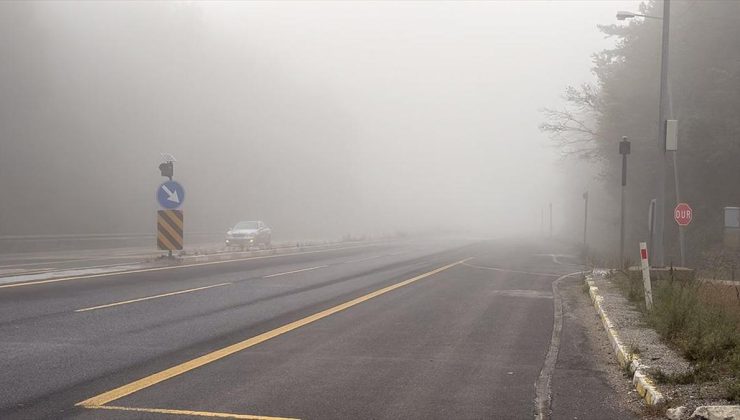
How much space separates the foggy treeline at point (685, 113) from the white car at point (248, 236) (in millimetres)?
16522

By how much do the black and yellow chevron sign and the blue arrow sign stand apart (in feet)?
0.88

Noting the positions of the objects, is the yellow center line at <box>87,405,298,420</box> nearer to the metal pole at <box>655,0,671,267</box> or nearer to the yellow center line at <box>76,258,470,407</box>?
the yellow center line at <box>76,258,470,407</box>

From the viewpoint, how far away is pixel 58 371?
6.70 metres

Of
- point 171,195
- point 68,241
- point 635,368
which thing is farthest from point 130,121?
point 635,368

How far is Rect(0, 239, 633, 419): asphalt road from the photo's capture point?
573 cm

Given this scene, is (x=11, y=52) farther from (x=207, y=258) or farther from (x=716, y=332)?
(x=716, y=332)

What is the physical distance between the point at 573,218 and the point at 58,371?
8874 cm

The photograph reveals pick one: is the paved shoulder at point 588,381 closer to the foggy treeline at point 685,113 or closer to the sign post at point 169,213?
the sign post at point 169,213

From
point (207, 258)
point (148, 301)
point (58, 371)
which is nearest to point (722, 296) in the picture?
point (148, 301)

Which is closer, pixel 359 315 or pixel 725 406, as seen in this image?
pixel 725 406

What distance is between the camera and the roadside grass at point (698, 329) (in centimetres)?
626

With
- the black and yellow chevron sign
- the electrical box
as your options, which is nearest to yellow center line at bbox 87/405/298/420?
the electrical box

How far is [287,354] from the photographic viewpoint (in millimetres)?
7812

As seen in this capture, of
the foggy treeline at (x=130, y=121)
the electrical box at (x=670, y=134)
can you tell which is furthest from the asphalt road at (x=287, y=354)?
the foggy treeline at (x=130, y=121)
